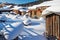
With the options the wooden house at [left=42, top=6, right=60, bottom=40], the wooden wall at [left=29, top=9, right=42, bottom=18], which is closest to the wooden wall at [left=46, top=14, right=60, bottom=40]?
the wooden house at [left=42, top=6, right=60, bottom=40]

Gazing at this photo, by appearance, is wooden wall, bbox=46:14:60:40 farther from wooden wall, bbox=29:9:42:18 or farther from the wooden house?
wooden wall, bbox=29:9:42:18

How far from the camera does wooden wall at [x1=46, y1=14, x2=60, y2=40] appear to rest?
7.99 meters

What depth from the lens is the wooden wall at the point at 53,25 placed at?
7990 millimetres

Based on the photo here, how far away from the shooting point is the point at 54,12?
7.88m

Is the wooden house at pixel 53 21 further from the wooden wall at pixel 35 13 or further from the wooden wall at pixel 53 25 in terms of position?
the wooden wall at pixel 35 13

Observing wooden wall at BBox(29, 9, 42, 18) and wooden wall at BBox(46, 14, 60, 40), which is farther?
wooden wall at BBox(29, 9, 42, 18)

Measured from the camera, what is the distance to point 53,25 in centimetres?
838

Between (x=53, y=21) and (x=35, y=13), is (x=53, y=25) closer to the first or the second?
(x=53, y=21)

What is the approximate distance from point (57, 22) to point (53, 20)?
322 millimetres

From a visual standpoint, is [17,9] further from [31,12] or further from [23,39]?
[23,39]

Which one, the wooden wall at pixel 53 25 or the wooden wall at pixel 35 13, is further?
the wooden wall at pixel 35 13

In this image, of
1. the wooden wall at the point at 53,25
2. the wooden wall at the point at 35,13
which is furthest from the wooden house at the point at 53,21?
the wooden wall at the point at 35,13

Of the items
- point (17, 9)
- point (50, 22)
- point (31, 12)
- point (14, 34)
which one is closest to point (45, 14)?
point (50, 22)

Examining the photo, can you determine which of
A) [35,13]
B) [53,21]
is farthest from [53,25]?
[35,13]
